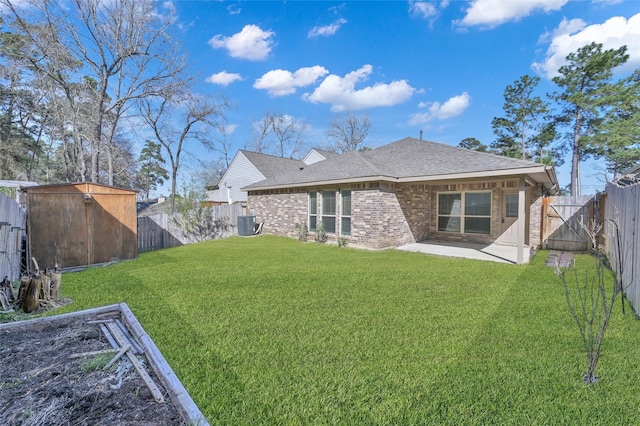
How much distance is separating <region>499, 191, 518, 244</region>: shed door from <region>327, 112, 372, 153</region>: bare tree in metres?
23.4

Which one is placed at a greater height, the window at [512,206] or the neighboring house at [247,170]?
the neighboring house at [247,170]

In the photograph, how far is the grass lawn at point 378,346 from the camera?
2.27m

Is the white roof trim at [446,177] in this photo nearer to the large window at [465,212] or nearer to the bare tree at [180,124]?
the large window at [465,212]

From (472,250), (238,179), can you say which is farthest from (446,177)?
(238,179)

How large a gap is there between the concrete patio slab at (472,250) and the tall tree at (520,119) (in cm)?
2022

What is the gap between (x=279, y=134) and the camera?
35.0 meters

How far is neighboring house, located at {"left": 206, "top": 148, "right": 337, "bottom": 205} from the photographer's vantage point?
21.0 m

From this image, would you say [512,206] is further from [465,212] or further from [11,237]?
[11,237]

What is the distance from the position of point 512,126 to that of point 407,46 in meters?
17.6

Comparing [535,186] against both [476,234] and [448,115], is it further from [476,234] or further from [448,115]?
[448,115]

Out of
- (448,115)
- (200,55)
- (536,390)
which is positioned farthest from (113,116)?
(448,115)

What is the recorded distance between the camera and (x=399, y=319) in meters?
3.97

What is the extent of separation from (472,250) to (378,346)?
24.3 feet

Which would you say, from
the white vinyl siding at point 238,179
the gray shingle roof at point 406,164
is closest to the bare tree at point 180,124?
the white vinyl siding at point 238,179
